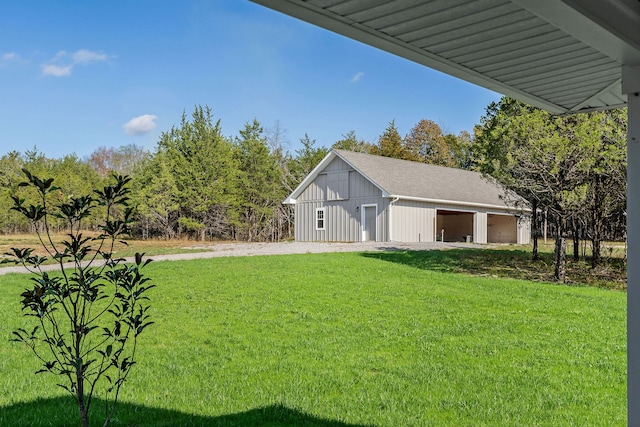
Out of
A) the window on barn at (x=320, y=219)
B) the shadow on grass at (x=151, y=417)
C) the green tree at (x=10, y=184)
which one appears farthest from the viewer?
the green tree at (x=10, y=184)

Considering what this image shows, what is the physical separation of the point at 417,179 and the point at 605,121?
12.5 m

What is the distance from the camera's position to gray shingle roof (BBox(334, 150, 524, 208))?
2031cm

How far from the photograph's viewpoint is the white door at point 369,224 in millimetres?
20188

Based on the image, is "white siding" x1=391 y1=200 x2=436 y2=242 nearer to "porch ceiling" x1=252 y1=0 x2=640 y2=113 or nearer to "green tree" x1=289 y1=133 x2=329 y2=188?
"green tree" x1=289 y1=133 x2=329 y2=188

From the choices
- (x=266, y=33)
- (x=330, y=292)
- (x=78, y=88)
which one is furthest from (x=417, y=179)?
(x=78, y=88)

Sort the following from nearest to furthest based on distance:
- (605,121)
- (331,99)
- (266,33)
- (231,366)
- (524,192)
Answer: (231,366) < (605,121) < (524,192) < (266,33) < (331,99)

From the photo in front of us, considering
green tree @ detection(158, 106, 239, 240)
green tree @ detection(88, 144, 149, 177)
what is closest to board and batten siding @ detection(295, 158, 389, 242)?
green tree @ detection(158, 106, 239, 240)

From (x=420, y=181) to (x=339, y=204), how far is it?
3905 mm

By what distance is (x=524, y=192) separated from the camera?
452 inches

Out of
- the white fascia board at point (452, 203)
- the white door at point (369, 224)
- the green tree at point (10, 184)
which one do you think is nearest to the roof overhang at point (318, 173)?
the white fascia board at point (452, 203)

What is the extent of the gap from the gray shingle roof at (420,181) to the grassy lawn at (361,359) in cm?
1154

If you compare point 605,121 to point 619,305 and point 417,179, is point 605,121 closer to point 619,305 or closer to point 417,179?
point 619,305

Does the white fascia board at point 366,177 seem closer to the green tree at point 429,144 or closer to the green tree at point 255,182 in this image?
the green tree at point 255,182

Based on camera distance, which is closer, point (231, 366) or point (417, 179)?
point (231, 366)
